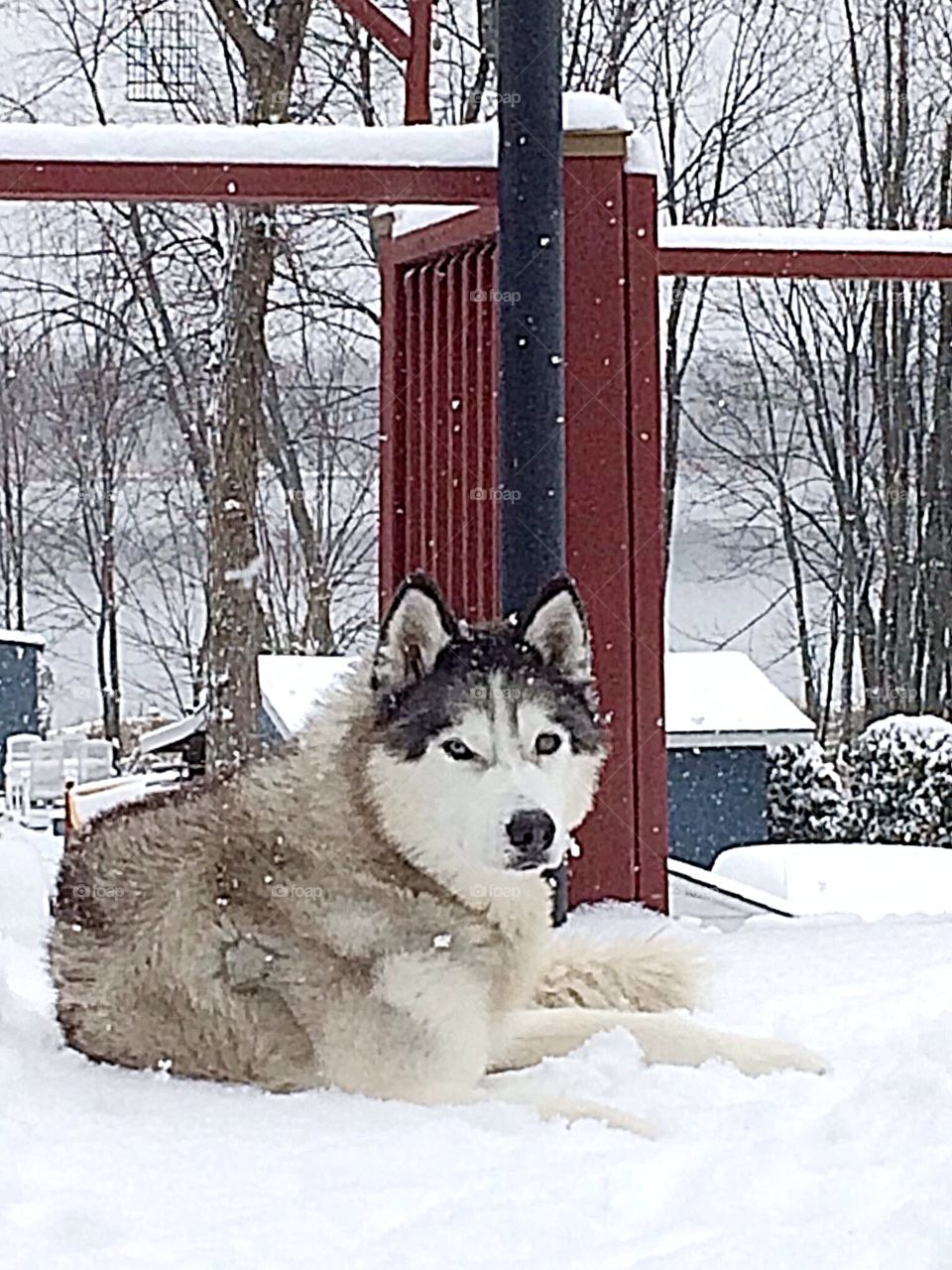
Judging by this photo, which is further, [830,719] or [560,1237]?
[830,719]

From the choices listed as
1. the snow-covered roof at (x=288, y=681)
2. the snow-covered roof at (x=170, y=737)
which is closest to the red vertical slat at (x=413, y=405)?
the snow-covered roof at (x=288, y=681)

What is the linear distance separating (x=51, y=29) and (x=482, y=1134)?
43.3 feet

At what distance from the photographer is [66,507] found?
53.6ft

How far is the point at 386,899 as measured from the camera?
2945 mm

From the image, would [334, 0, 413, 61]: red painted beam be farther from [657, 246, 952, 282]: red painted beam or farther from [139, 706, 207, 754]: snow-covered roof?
[139, 706, 207, 754]: snow-covered roof

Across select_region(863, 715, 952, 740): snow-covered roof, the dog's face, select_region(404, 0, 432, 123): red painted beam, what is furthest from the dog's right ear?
select_region(863, 715, 952, 740): snow-covered roof

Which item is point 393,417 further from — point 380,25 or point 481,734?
point 481,734

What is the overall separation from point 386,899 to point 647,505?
221 cm

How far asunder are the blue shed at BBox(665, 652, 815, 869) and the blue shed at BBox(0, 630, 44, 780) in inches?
214

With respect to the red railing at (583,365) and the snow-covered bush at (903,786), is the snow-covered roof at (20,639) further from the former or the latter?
the red railing at (583,365)

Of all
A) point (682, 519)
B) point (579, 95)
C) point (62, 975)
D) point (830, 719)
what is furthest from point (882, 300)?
point (62, 975)

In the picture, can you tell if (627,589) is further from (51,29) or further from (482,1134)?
(51,29)

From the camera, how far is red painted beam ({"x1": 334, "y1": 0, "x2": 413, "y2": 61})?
7316mm

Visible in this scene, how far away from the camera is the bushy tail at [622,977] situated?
3367mm
